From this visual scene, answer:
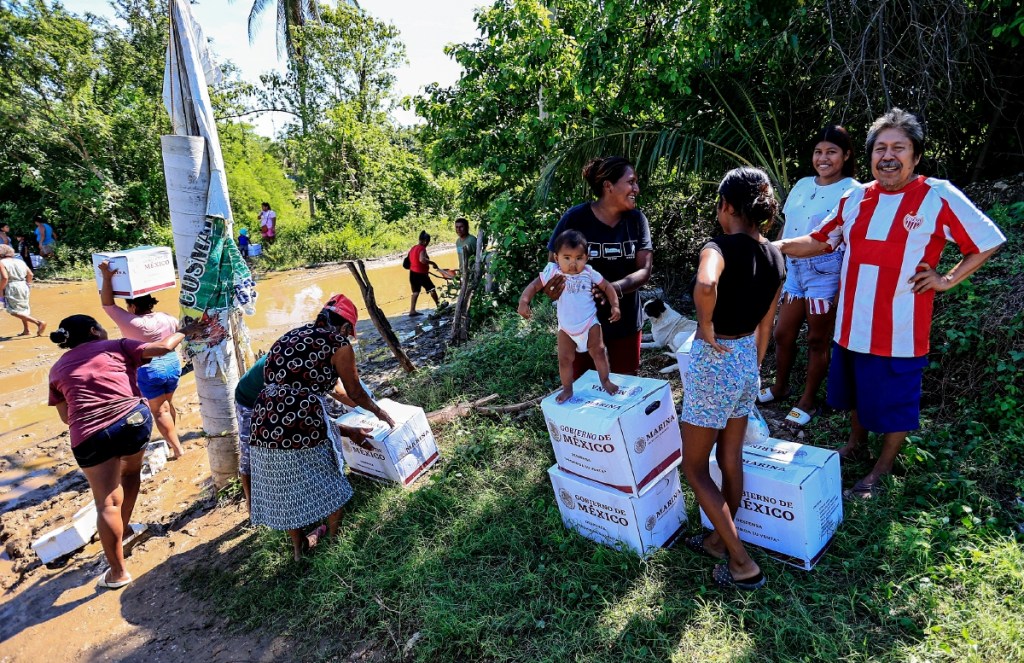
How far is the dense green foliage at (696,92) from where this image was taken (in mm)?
4449

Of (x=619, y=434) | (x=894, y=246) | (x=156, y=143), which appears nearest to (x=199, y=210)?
(x=619, y=434)

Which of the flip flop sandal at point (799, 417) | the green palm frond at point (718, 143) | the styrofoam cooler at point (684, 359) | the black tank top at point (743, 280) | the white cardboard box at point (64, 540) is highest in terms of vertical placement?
the green palm frond at point (718, 143)

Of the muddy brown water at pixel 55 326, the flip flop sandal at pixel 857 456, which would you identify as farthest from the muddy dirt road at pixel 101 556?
the flip flop sandal at pixel 857 456

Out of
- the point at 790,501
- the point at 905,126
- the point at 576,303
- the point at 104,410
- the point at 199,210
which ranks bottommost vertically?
the point at 790,501

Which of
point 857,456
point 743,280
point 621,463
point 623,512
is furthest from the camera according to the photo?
point 857,456

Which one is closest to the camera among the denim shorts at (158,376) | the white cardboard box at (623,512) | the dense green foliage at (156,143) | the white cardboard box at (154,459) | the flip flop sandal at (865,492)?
the white cardboard box at (623,512)

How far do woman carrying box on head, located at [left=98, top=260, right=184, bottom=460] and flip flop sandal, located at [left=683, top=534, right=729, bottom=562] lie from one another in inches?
152

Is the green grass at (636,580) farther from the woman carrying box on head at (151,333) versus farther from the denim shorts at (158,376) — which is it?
the denim shorts at (158,376)

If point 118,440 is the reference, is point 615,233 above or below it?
above

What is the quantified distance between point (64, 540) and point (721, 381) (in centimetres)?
459

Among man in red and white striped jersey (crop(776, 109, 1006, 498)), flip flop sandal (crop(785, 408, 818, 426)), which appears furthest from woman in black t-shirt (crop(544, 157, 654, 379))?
flip flop sandal (crop(785, 408, 818, 426))

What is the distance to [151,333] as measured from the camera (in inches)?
171

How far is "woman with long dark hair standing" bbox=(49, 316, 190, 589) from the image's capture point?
3545 mm

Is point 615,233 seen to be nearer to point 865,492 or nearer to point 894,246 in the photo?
point 894,246
